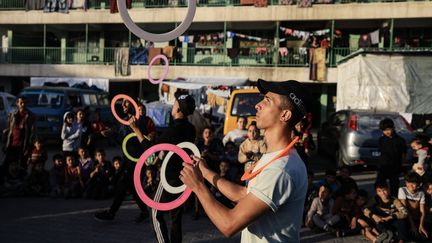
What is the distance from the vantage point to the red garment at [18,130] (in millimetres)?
9109

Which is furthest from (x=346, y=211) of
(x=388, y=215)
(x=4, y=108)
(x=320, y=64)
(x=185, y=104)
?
(x=320, y=64)

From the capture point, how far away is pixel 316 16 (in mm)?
25500

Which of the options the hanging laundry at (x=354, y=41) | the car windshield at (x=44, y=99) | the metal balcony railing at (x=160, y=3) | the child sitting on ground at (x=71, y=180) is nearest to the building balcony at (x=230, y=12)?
the metal balcony railing at (x=160, y=3)

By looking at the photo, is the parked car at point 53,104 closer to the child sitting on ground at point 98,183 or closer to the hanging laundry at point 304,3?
the child sitting on ground at point 98,183

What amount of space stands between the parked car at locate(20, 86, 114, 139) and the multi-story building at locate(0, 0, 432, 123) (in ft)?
32.6

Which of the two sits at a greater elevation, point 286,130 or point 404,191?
point 286,130

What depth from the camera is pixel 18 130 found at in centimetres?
912

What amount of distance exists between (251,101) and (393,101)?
23.5 feet

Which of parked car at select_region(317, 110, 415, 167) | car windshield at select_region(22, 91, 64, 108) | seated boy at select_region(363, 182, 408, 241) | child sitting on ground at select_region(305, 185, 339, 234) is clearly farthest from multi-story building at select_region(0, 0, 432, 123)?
seated boy at select_region(363, 182, 408, 241)

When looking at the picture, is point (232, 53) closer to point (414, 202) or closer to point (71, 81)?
point (71, 81)

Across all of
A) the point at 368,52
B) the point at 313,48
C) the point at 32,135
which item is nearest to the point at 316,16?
the point at 313,48

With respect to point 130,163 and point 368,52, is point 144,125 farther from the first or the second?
point 368,52

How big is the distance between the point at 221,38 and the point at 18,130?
19.6m

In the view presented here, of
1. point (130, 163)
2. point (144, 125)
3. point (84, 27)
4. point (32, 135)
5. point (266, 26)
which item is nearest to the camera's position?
point (130, 163)
